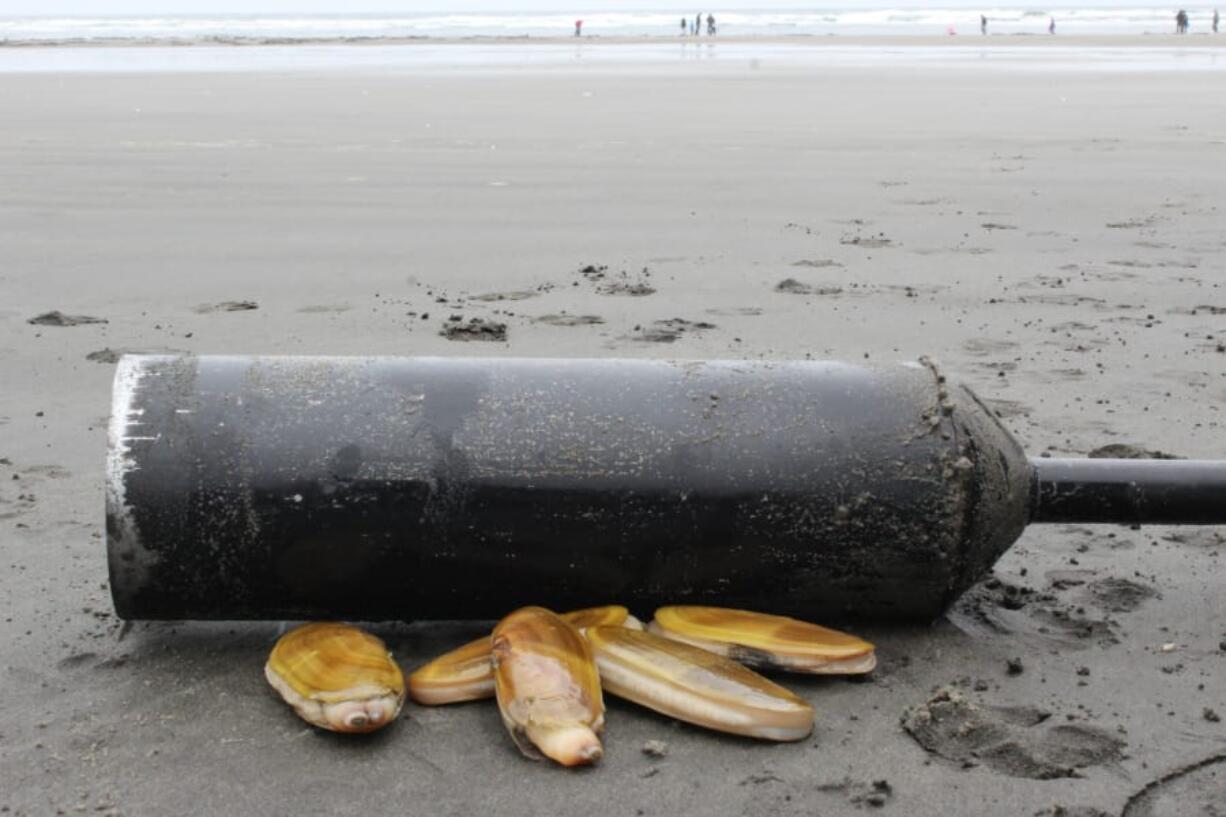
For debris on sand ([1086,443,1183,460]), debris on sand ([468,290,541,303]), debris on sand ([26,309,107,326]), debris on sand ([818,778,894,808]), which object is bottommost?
debris on sand ([818,778,894,808])

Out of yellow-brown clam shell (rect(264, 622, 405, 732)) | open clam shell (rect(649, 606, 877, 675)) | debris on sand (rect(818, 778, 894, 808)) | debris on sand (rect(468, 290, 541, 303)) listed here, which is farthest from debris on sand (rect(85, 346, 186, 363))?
debris on sand (rect(818, 778, 894, 808))

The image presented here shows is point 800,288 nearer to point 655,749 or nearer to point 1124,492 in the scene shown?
point 1124,492

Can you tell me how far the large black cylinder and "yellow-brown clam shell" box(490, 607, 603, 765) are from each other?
117 mm

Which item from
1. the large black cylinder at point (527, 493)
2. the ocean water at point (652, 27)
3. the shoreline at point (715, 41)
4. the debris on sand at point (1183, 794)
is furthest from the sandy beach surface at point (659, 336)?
the ocean water at point (652, 27)

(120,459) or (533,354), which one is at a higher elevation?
(120,459)

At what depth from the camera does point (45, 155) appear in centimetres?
959

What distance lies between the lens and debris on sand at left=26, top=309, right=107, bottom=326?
4902 mm

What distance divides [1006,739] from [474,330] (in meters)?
2.88

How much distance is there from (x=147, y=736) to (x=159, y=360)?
684 mm

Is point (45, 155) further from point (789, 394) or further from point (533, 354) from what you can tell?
point (789, 394)

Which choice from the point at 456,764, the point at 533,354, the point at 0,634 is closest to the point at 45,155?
the point at 533,354

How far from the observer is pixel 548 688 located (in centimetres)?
226

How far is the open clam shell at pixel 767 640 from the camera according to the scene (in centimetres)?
242

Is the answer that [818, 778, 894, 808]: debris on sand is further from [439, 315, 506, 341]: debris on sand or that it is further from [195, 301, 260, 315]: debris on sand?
[195, 301, 260, 315]: debris on sand
